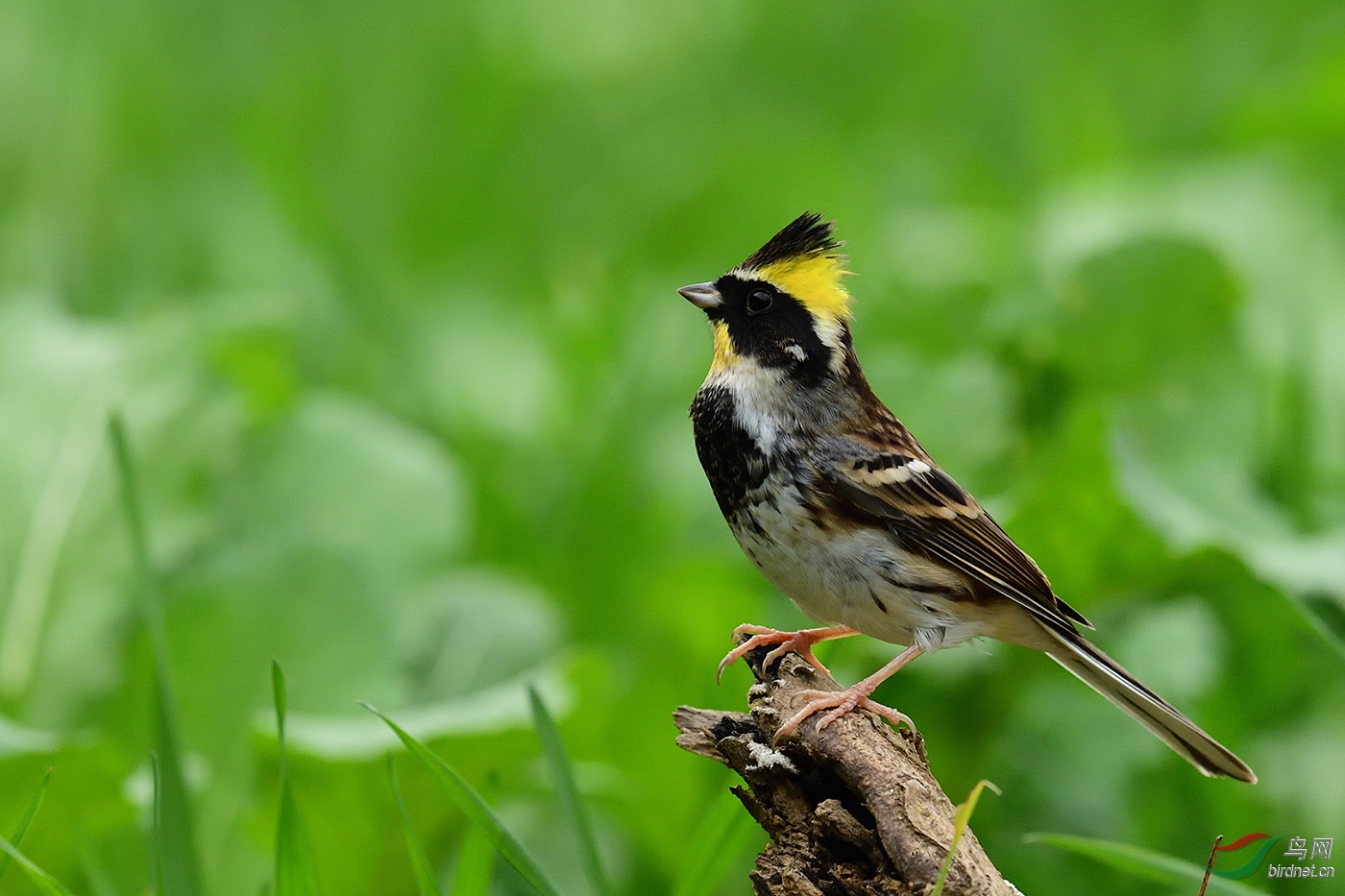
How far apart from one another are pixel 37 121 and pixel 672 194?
10.2 ft

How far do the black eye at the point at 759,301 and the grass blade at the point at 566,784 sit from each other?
96 cm

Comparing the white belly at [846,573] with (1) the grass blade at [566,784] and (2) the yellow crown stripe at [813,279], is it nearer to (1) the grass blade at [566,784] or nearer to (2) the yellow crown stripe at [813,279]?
(2) the yellow crown stripe at [813,279]

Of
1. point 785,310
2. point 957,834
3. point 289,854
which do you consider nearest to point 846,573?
point 785,310

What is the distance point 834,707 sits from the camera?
2.49 m

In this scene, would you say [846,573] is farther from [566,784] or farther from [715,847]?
[566,784]

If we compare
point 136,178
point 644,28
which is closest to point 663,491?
point 136,178

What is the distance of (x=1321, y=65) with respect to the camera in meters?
5.31

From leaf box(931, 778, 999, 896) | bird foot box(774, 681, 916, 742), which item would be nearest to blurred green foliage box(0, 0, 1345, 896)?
bird foot box(774, 681, 916, 742)

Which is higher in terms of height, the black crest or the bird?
the black crest

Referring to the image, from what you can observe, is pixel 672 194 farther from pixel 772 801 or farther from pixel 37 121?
pixel 772 801

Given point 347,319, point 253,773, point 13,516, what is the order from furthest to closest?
point 347,319
point 13,516
point 253,773

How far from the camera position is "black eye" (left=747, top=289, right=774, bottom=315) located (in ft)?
10.1

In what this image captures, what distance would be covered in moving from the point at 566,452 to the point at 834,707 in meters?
3.00

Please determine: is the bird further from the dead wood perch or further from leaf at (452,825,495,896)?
leaf at (452,825,495,896)
